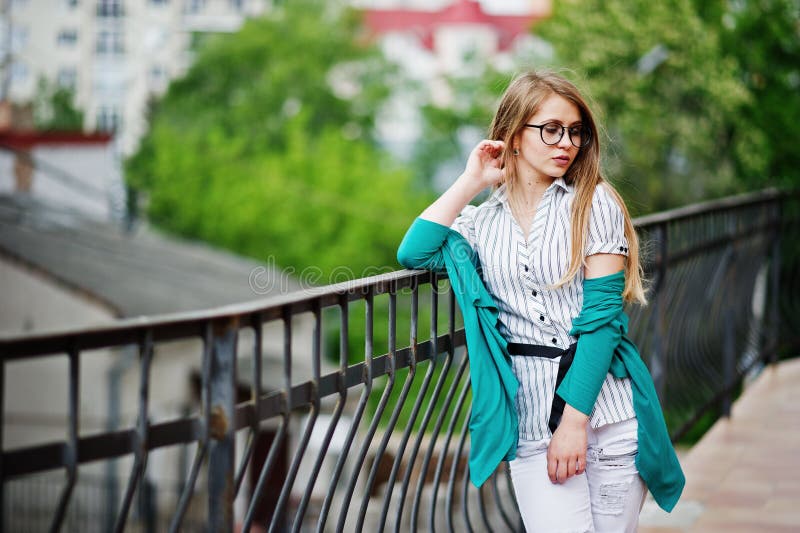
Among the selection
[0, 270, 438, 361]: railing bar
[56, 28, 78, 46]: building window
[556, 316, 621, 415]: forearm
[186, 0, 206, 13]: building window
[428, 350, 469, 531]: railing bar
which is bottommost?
[428, 350, 469, 531]: railing bar

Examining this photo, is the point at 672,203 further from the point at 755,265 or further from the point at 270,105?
the point at 270,105

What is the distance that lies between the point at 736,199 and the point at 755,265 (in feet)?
3.12

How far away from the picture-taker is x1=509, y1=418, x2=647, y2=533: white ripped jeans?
2.47 m

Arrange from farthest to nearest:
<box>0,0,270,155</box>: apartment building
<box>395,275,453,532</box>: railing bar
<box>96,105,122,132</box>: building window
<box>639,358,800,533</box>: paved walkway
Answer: <box>96,105,122,132</box>: building window
<box>0,0,270,155</box>: apartment building
<box>639,358,800,533</box>: paved walkway
<box>395,275,453,532</box>: railing bar

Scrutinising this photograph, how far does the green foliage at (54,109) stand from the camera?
65.4 meters

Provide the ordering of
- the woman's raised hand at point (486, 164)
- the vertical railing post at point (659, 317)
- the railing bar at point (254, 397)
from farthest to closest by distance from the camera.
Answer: the vertical railing post at point (659, 317) < the woman's raised hand at point (486, 164) < the railing bar at point (254, 397)

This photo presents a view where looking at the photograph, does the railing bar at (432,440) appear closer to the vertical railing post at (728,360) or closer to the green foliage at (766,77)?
the vertical railing post at (728,360)

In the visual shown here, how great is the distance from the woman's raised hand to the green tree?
60.9 ft

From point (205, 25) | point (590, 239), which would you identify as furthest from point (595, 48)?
point (205, 25)

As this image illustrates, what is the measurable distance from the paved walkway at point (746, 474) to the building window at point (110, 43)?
3120 inches

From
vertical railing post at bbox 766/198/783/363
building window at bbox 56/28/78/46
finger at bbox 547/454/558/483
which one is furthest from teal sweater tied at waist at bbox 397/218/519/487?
building window at bbox 56/28/78/46

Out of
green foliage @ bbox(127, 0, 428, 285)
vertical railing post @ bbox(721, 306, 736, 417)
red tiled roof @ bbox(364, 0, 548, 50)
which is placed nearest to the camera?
vertical railing post @ bbox(721, 306, 736, 417)

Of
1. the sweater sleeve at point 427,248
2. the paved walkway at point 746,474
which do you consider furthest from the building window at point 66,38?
the sweater sleeve at point 427,248

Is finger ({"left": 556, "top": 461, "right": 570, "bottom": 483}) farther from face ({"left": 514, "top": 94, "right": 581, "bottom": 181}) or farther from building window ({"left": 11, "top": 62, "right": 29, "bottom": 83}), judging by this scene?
building window ({"left": 11, "top": 62, "right": 29, "bottom": 83})
